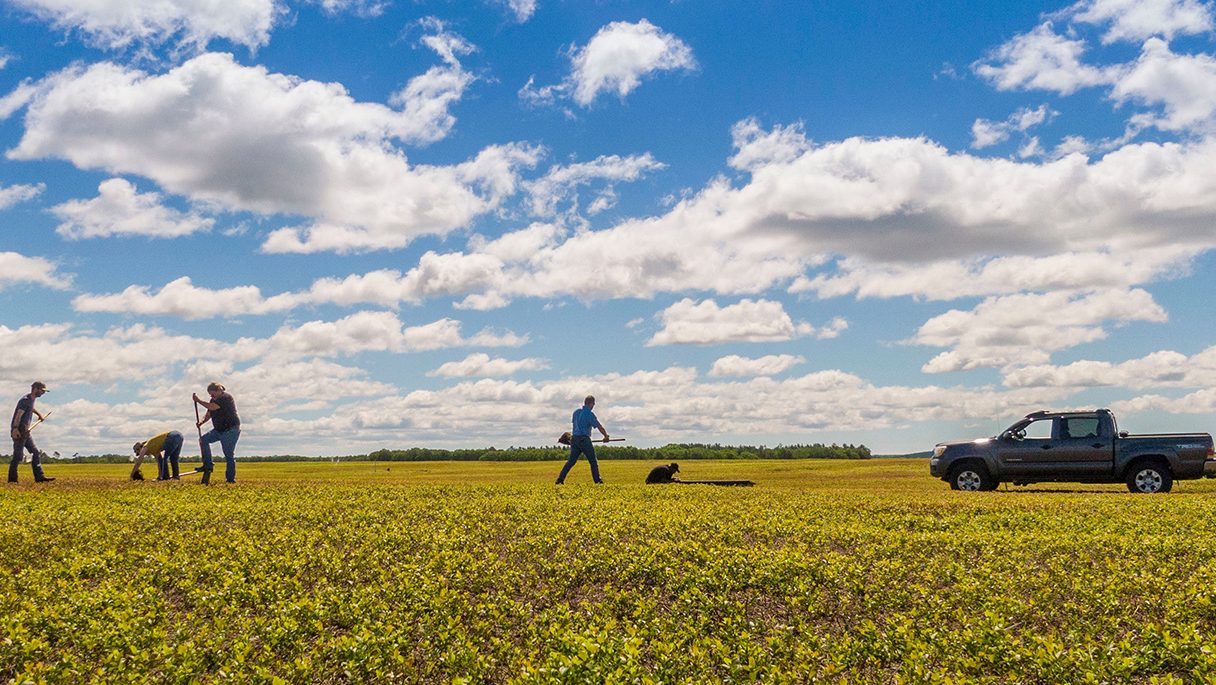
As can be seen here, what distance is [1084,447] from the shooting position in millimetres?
27359

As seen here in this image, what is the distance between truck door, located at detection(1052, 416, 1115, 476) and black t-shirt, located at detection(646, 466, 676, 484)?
475 inches

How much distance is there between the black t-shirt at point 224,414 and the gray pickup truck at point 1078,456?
21667mm

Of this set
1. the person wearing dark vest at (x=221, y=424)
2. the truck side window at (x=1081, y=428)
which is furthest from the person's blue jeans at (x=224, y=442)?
the truck side window at (x=1081, y=428)

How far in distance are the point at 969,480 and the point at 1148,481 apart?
4943 mm

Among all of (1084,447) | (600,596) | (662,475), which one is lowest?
(600,596)

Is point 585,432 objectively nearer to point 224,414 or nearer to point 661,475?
point 661,475

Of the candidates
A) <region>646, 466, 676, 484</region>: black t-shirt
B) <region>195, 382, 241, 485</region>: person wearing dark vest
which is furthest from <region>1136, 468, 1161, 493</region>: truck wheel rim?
<region>195, 382, 241, 485</region>: person wearing dark vest

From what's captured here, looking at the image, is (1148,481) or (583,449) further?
(583,449)

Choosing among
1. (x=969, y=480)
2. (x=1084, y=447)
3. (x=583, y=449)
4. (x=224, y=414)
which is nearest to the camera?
(x=224, y=414)

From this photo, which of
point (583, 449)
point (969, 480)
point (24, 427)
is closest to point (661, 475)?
point (583, 449)

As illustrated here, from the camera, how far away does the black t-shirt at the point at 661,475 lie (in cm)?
3017

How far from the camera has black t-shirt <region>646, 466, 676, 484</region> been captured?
30.2 metres

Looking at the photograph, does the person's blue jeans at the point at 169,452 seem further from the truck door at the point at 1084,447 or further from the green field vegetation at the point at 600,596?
the truck door at the point at 1084,447

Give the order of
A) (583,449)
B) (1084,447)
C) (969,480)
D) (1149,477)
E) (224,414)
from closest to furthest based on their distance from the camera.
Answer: (224,414), (1149,477), (1084,447), (583,449), (969,480)
